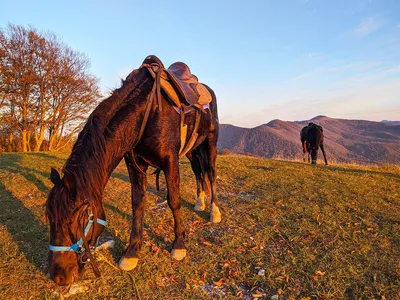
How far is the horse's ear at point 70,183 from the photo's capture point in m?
1.91

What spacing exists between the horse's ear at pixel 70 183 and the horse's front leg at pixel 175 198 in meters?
1.00

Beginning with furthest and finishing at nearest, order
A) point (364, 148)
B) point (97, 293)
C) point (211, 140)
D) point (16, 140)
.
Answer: point (364, 148)
point (16, 140)
point (211, 140)
point (97, 293)

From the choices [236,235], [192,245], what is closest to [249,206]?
[236,235]

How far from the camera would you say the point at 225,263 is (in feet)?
8.71

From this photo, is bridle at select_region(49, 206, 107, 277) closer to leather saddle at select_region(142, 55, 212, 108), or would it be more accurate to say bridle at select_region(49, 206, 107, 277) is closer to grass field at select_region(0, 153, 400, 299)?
grass field at select_region(0, 153, 400, 299)

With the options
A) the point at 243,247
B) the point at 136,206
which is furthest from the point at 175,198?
the point at 243,247

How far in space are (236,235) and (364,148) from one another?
37816mm

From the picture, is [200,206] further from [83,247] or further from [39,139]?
[39,139]

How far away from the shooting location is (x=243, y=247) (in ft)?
9.85

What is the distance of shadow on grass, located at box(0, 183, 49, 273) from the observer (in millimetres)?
2720

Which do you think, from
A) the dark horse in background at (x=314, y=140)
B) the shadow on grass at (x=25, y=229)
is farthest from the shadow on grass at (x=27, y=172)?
the dark horse in background at (x=314, y=140)

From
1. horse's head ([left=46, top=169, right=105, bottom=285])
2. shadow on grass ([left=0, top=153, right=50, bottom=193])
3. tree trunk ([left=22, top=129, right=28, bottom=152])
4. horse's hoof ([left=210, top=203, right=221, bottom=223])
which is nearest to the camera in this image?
horse's head ([left=46, top=169, right=105, bottom=285])

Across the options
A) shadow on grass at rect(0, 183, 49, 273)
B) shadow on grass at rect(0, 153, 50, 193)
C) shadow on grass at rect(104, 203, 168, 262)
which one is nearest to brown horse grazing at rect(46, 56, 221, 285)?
shadow on grass at rect(104, 203, 168, 262)

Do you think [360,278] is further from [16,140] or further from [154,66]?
[16,140]
